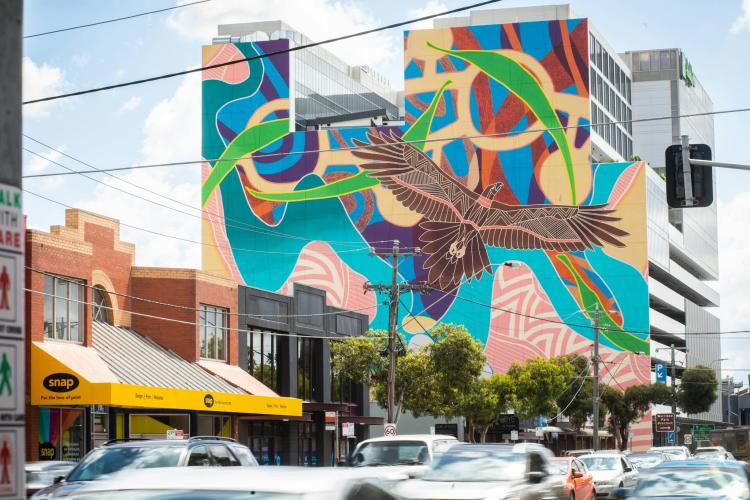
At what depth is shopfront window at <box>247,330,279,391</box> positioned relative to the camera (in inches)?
1980

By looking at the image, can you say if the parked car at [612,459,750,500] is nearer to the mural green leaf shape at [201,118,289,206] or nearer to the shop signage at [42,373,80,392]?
the shop signage at [42,373,80,392]

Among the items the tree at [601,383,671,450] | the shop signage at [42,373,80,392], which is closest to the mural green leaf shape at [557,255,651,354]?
the tree at [601,383,671,450]

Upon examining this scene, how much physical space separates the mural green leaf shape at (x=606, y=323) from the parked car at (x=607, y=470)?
213 feet

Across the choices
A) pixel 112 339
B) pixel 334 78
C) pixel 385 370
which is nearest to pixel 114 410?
pixel 112 339

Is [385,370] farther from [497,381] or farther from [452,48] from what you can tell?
[452,48]

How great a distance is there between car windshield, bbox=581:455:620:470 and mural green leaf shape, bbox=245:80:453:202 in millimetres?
68137

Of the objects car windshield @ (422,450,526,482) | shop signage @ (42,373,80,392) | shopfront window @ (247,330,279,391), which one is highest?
shopfront window @ (247,330,279,391)

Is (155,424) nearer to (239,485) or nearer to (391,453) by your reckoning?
(391,453)

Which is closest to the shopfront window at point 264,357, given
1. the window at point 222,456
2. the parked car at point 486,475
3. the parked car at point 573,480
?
the parked car at point 573,480

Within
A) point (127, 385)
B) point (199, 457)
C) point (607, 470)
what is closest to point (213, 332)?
point (127, 385)

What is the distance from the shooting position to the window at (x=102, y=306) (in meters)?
41.5

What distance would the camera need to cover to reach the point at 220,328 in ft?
155

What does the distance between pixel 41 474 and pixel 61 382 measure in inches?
555

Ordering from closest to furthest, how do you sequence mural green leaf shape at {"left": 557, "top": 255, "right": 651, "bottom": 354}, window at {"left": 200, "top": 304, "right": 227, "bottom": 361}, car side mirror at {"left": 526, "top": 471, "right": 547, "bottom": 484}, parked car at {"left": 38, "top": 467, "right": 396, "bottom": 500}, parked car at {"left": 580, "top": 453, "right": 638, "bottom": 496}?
parked car at {"left": 38, "top": 467, "right": 396, "bottom": 500}
car side mirror at {"left": 526, "top": 471, "right": 547, "bottom": 484}
parked car at {"left": 580, "top": 453, "right": 638, "bottom": 496}
window at {"left": 200, "top": 304, "right": 227, "bottom": 361}
mural green leaf shape at {"left": 557, "top": 255, "right": 651, "bottom": 354}
